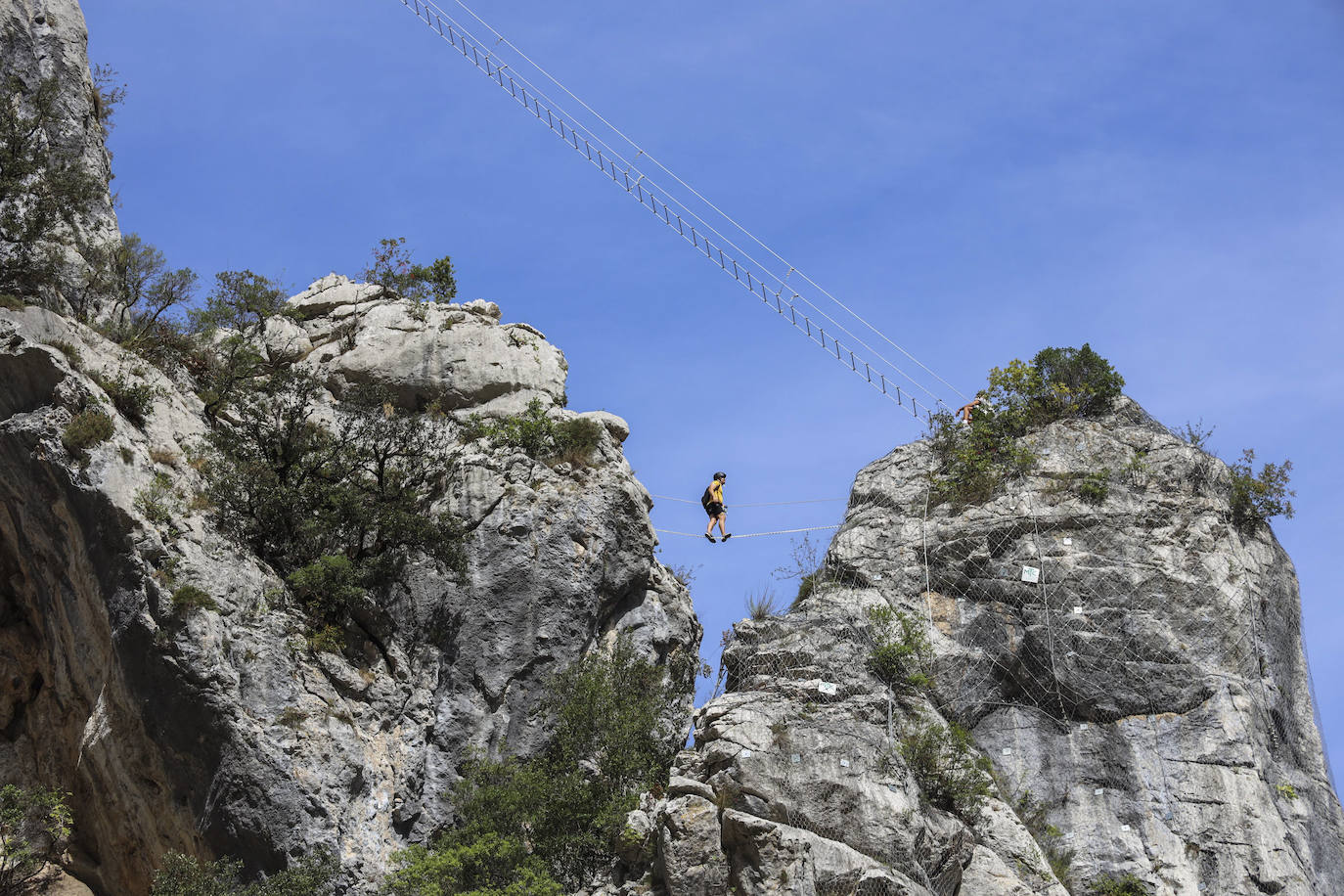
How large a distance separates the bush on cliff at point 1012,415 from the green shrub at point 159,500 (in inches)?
620

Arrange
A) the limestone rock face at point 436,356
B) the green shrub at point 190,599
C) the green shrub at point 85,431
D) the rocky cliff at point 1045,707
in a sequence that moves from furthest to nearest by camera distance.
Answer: the limestone rock face at point 436,356, the green shrub at point 85,431, the green shrub at point 190,599, the rocky cliff at point 1045,707

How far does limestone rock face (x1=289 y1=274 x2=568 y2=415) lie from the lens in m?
34.1

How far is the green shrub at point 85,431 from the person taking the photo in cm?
2544

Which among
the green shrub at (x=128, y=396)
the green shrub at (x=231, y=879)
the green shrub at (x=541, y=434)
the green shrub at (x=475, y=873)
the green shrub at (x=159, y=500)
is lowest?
the green shrub at (x=231, y=879)

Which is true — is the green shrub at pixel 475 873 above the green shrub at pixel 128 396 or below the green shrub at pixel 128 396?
below

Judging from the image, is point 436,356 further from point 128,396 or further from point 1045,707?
point 1045,707

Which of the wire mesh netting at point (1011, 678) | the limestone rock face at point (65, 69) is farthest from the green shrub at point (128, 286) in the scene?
the wire mesh netting at point (1011, 678)

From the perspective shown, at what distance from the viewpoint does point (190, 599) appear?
2456cm

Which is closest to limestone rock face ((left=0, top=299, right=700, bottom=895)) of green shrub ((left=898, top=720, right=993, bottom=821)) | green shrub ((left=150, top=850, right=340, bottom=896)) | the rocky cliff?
green shrub ((left=150, top=850, right=340, bottom=896))

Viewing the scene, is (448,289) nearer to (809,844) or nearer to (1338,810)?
(809,844)

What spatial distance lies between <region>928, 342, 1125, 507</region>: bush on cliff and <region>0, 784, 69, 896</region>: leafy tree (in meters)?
18.5

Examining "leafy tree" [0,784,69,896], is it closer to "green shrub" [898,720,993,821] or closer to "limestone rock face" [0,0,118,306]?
"limestone rock face" [0,0,118,306]

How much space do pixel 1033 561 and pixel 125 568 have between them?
17.3m

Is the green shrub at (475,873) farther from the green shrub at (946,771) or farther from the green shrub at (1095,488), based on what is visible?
the green shrub at (1095,488)
